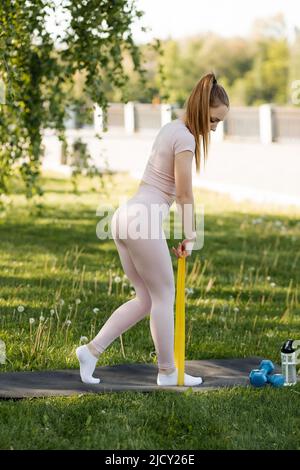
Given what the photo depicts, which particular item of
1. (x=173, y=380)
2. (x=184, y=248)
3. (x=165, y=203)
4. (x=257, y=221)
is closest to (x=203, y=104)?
(x=165, y=203)

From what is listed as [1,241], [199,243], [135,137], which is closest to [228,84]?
[135,137]

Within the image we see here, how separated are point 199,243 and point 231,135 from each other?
19.5m

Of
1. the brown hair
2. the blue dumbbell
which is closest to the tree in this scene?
the brown hair

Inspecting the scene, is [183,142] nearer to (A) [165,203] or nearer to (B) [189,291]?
(A) [165,203]

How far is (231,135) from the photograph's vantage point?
80.7 ft

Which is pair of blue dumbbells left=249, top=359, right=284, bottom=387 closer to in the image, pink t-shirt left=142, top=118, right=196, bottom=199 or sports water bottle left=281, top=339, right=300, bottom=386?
sports water bottle left=281, top=339, right=300, bottom=386

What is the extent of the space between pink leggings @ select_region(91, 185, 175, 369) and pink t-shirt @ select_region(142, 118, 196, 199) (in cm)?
5

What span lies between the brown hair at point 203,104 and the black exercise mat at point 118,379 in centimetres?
128

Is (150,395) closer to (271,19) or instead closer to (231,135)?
(231,135)

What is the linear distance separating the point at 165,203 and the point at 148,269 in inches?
14.4

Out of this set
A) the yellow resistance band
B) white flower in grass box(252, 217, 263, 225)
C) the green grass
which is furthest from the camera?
white flower in grass box(252, 217, 263, 225)

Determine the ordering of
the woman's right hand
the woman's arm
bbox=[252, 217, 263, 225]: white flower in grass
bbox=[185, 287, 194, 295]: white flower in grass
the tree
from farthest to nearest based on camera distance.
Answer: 1. bbox=[252, 217, 263, 225]: white flower in grass
2. the tree
3. bbox=[185, 287, 194, 295]: white flower in grass
4. the woman's right hand
5. the woman's arm

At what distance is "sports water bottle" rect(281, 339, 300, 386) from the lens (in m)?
5.32
